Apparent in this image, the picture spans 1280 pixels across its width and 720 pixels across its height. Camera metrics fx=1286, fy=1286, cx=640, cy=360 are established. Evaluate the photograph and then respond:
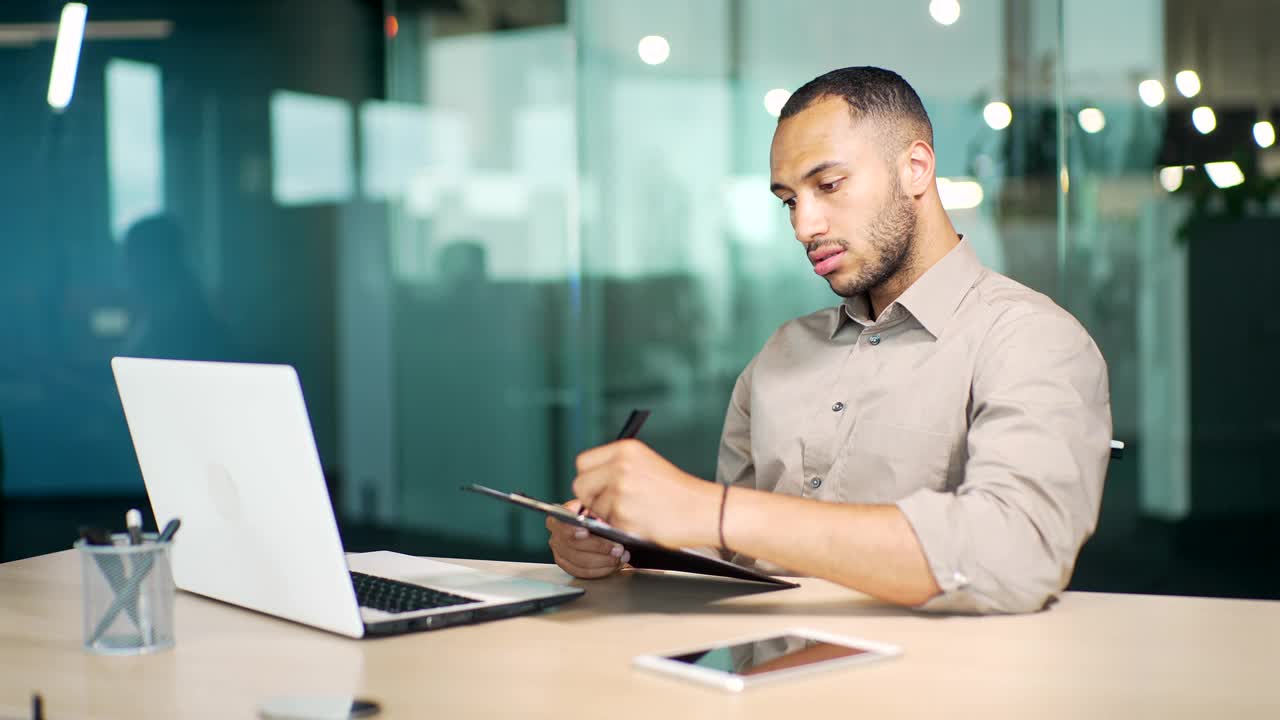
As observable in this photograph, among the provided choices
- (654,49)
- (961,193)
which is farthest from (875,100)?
(654,49)

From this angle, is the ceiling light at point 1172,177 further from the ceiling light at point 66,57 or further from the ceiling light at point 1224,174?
the ceiling light at point 66,57

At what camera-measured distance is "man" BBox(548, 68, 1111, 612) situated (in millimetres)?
1513

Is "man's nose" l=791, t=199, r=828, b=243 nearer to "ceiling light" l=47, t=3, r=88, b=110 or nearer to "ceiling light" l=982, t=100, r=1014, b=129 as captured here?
"ceiling light" l=982, t=100, r=1014, b=129

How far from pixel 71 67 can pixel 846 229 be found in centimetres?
436

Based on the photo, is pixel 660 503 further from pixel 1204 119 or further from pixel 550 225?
pixel 550 225

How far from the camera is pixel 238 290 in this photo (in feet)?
18.6

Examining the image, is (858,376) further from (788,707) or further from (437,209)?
(437,209)

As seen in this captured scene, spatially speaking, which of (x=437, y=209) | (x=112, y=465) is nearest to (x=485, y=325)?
(x=437, y=209)

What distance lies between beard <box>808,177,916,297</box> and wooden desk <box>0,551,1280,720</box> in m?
0.53

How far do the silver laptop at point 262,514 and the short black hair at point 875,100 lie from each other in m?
0.86

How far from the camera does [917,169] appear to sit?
6.62ft

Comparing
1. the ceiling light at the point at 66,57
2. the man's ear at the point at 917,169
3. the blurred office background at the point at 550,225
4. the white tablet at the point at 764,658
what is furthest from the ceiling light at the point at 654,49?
the white tablet at the point at 764,658

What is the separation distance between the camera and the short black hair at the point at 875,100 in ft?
6.47

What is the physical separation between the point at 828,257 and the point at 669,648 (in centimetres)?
80
